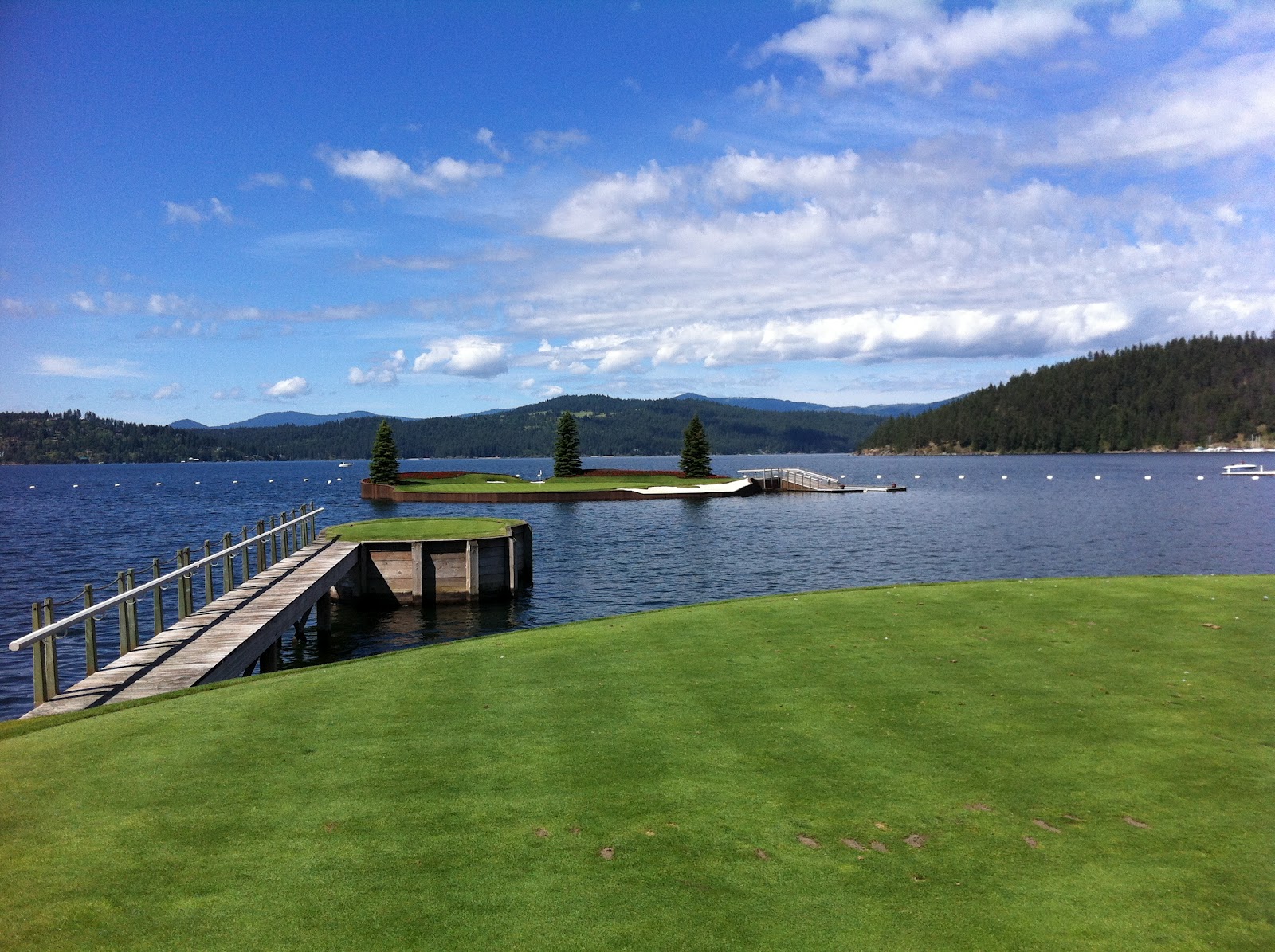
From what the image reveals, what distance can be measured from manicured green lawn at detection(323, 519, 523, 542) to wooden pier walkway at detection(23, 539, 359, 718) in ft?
22.2

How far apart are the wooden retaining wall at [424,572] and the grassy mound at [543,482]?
155ft

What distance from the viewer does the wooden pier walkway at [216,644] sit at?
12.9m

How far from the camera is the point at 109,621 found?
101 ft

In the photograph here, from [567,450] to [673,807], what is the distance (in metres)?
95.3

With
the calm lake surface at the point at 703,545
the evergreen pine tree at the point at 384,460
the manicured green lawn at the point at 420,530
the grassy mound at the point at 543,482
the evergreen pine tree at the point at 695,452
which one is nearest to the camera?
the calm lake surface at the point at 703,545

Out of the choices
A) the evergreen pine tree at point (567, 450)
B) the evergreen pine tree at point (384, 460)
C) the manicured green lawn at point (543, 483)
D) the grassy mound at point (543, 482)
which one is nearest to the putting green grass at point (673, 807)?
the grassy mound at point (543, 482)

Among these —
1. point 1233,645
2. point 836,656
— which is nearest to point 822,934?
point 836,656

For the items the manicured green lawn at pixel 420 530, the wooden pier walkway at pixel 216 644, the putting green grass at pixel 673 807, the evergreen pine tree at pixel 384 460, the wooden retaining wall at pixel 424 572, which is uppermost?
the evergreen pine tree at pixel 384 460

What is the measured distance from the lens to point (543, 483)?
90625 mm

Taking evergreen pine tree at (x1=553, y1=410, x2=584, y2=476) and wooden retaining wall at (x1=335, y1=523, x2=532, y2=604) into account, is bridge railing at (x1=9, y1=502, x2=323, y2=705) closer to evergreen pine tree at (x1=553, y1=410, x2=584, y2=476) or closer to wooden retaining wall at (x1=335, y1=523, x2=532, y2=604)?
wooden retaining wall at (x1=335, y1=523, x2=532, y2=604)

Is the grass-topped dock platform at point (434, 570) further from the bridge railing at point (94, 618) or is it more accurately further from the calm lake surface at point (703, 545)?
the bridge railing at point (94, 618)

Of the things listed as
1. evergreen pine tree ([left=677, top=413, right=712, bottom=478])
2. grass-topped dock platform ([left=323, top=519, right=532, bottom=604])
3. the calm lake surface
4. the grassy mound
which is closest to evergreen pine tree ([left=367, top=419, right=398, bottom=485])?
the grassy mound

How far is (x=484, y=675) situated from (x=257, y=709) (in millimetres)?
3123

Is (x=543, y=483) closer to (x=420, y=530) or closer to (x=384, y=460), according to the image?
(x=384, y=460)
